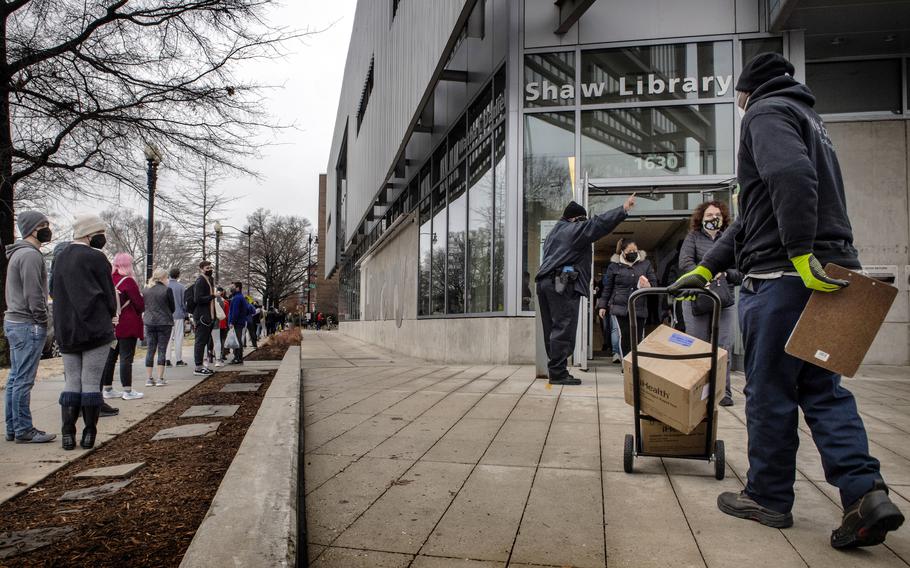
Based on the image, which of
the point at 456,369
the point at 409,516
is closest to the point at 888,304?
the point at 409,516

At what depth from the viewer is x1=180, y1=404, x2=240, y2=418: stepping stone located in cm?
619

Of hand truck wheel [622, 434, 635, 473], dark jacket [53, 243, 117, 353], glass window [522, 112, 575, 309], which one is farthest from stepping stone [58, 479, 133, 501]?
glass window [522, 112, 575, 309]

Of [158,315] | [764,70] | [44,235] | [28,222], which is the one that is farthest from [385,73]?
[764,70]

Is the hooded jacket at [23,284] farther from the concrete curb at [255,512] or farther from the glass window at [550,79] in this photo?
the glass window at [550,79]

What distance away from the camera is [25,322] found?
5199 mm

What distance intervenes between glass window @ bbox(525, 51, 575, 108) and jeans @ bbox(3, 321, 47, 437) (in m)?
7.71

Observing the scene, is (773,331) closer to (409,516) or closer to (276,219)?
(409,516)

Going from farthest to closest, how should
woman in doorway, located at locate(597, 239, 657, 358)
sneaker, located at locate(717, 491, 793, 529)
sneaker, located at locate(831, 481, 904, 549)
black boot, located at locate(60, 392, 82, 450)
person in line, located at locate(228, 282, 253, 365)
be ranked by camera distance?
1. person in line, located at locate(228, 282, 253, 365)
2. woman in doorway, located at locate(597, 239, 657, 358)
3. black boot, located at locate(60, 392, 82, 450)
4. sneaker, located at locate(717, 491, 793, 529)
5. sneaker, located at locate(831, 481, 904, 549)

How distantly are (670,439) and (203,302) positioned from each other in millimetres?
9393

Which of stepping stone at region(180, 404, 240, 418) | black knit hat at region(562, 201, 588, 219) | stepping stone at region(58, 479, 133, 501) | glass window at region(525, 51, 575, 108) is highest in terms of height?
glass window at region(525, 51, 575, 108)

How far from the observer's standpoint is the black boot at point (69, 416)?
Answer: 488cm

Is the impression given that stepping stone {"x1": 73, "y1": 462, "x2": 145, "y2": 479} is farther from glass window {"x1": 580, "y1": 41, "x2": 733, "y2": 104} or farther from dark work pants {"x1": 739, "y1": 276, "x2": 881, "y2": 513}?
glass window {"x1": 580, "y1": 41, "x2": 733, "y2": 104}

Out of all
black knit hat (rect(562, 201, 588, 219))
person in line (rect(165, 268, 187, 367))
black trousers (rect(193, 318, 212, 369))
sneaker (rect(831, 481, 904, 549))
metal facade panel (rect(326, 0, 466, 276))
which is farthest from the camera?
metal facade panel (rect(326, 0, 466, 276))

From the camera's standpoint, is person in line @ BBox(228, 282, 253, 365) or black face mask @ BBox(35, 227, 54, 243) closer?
black face mask @ BBox(35, 227, 54, 243)
